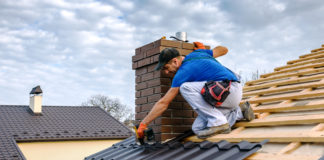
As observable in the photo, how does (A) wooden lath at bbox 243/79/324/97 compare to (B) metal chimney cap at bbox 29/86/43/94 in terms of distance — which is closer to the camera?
(A) wooden lath at bbox 243/79/324/97

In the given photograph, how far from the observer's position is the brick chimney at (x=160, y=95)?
14.8 feet

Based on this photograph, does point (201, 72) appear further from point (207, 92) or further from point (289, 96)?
point (289, 96)

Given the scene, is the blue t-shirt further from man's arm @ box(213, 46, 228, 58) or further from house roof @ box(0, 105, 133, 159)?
house roof @ box(0, 105, 133, 159)

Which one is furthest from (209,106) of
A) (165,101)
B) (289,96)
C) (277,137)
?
(289,96)

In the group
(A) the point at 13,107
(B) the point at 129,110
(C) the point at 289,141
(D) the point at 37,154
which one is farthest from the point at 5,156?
(B) the point at 129,110

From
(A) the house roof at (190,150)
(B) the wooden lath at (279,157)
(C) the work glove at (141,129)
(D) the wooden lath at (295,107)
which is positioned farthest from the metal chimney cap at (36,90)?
(B) the wooden lath at (279,157)

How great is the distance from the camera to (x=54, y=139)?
723 inches

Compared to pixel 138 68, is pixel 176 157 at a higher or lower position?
lower

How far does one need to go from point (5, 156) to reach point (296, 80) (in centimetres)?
1449

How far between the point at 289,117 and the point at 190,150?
1070 millimetres

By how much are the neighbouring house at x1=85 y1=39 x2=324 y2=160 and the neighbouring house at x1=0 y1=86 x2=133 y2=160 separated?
42.4ft

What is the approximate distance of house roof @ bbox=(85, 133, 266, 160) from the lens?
9.87 ft

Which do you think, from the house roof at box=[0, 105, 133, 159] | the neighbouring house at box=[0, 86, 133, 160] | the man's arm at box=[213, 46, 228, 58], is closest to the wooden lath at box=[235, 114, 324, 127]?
the man's arm at box=[213, 46, 228, 58]

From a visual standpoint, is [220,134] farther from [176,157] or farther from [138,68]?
[138,68]
